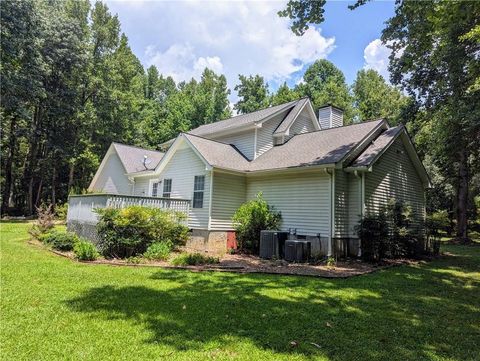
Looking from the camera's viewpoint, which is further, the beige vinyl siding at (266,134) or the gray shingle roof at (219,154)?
the beige vinyl siding at (266,134)

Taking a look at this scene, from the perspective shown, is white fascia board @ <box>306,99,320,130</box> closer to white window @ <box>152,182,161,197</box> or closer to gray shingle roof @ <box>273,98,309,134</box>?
gray shingle roof @ <box>273,98,309,134</box>

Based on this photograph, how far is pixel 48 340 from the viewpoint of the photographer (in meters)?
3.92

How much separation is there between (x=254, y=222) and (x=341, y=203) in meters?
3.42

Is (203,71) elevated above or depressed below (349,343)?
above

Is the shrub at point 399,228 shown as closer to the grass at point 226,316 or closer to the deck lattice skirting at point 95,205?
the grass at point 226,316

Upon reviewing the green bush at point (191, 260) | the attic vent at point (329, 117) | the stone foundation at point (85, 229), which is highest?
the attic vent at point (329, 117)

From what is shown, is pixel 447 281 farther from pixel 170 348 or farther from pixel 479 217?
pixel 479 217

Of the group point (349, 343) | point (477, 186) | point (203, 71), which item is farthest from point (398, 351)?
point (203, 71)

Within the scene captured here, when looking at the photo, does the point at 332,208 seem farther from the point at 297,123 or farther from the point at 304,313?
the point at 297,123

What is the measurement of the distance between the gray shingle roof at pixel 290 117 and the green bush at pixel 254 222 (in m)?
4.95

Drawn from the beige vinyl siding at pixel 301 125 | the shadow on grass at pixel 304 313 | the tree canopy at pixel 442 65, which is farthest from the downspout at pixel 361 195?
the beige vinyl siding at pixel 301 125

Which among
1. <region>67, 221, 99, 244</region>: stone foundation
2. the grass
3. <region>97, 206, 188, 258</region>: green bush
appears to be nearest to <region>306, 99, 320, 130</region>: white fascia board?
<region>97, 206, 188, 258</region>: green bush

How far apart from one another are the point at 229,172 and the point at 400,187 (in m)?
7.46

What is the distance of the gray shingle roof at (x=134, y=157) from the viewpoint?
21797 millimetres
